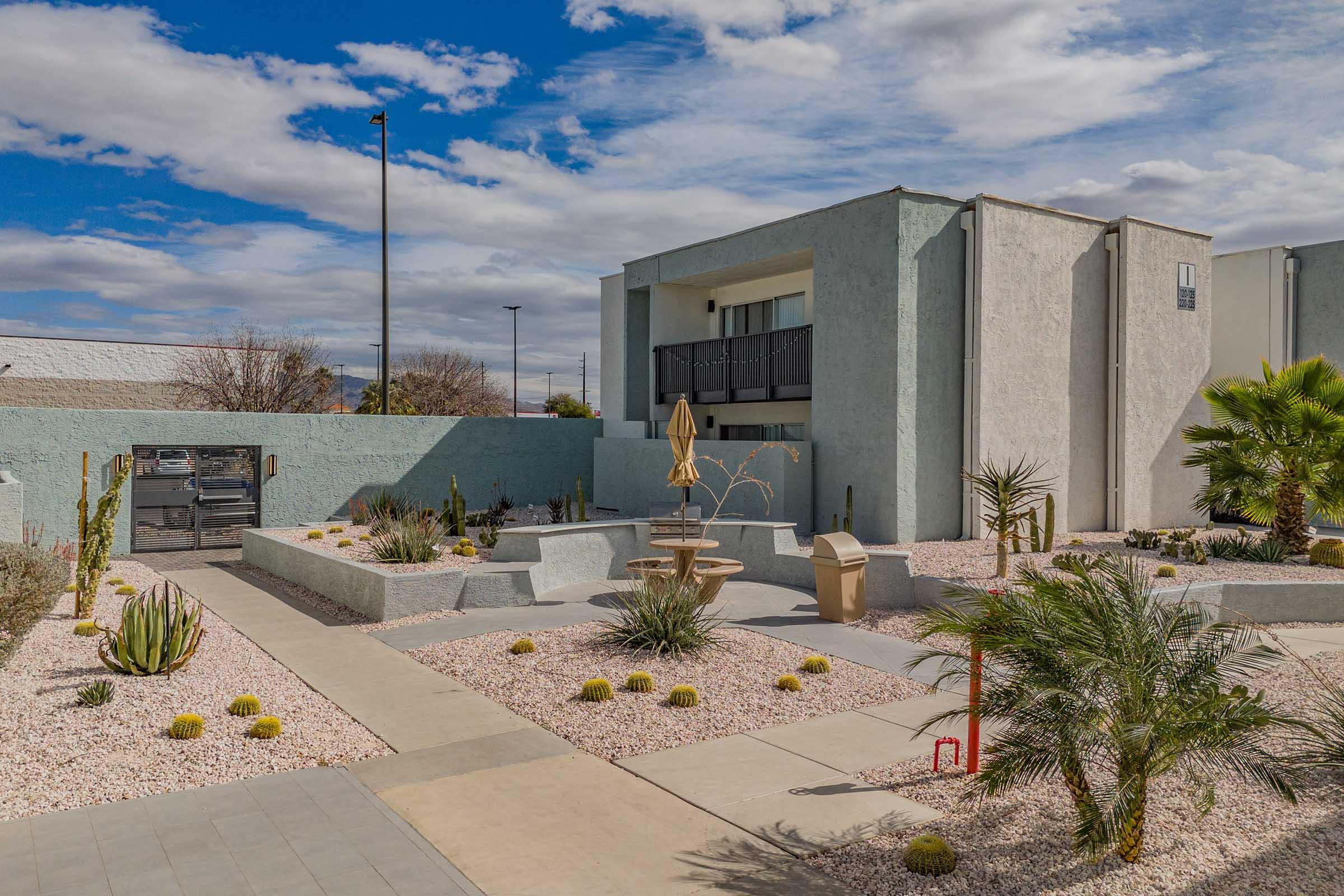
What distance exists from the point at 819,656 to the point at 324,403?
140ft

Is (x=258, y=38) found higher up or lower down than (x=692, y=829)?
higher up

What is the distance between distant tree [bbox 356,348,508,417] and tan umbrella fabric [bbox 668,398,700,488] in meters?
40.7

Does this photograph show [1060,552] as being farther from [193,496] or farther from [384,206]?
[384,206]

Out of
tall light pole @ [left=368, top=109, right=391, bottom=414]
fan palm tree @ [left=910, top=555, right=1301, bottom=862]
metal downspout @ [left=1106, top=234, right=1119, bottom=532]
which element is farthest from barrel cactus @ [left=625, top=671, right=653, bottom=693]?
tall light pole @ [left=368, top=109, right=391, bottom=414]

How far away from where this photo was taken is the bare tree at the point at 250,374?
37844 millimetres

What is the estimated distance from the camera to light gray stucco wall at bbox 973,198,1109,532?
16750 mm

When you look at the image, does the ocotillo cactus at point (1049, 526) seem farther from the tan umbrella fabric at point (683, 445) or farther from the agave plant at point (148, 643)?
the agave plant at point (148, 643)

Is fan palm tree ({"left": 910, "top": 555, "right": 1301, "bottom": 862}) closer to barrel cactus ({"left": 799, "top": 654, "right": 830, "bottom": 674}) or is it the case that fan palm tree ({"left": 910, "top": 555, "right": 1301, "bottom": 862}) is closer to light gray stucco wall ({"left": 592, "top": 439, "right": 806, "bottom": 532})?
barrel cactus ({"left": 799, "top": 654, "right": 830, "bottom": 674})

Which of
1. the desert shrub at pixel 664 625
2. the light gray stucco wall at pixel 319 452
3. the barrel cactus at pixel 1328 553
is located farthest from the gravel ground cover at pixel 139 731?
the barrel cactus at pixel 1328 553

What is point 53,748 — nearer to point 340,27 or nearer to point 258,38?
point 340,27

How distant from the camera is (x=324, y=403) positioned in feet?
153

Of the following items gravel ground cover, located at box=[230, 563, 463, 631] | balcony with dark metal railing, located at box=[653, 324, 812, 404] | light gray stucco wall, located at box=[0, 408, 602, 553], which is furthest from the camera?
balcony with dark metal railing, located at box=[653, 324, 812, 404]

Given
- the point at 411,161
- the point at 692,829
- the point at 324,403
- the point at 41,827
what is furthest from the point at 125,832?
the point at 324,403

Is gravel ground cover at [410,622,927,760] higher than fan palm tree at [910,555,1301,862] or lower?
lower
